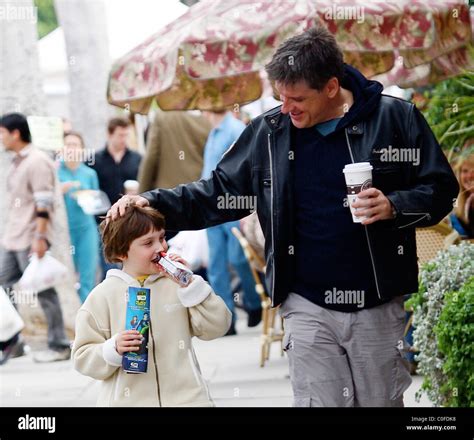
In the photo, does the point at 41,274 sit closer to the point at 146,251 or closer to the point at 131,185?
the point at 131,185

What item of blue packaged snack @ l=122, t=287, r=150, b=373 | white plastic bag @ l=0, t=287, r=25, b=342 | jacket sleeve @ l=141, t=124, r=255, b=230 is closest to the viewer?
blue packaged snack @ l=122, t=287, r=150, b=373

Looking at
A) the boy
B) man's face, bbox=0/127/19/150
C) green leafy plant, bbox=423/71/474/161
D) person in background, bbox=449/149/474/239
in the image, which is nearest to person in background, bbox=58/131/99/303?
man's face, bbox=0/127/19/150

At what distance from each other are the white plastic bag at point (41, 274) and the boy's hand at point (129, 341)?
20.7 ft

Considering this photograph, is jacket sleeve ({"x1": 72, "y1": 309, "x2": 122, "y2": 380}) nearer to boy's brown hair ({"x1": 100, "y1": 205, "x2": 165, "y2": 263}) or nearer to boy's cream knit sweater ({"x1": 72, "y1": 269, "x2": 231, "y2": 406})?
boy's cream knit sweater ({"x1": 72, "y1": 269, "x2": 231, "y2": 406})

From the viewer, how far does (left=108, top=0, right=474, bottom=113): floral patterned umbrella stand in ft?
27.3

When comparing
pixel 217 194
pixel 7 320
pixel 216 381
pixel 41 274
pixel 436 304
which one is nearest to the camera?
pixel 217 194

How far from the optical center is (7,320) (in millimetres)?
9781

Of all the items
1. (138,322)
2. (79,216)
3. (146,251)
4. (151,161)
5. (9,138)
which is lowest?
(79,216)

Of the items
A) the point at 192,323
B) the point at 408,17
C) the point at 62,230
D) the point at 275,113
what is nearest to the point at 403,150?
the point at 275,113

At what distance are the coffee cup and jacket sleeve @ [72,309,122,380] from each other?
103 cm

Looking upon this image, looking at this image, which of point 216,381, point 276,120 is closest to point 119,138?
point 216,381

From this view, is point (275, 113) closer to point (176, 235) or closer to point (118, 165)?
point (176, 235)

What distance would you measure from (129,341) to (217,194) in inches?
33.8

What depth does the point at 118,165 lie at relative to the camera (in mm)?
13320
